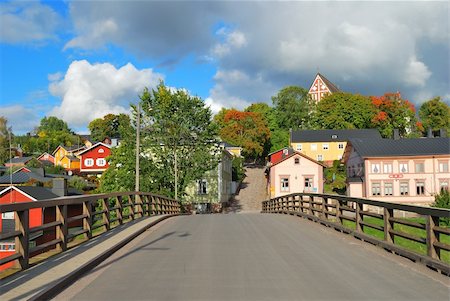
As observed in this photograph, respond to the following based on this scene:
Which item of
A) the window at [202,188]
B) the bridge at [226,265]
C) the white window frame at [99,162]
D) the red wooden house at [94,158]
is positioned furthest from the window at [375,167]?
the white window frame at [99,162]

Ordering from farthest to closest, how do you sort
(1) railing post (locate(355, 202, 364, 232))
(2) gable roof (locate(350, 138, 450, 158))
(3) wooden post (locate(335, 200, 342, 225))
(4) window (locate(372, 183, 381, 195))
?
(2) gable roof (locate(350, 138, 450, 158)) → (4) window (locate(372, 183, 381, 195)) → (3) wooden post (locate(335, 200, 342, 225)) → (1) railing post (locate(355, 202, 364, 232))

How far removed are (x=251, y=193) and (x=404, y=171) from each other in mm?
25539

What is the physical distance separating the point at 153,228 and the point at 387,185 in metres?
49.8

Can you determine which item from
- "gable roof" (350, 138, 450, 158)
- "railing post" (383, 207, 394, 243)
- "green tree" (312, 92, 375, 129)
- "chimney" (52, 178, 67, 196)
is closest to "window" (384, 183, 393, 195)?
"gable roof" (350, 138, 450, 158)

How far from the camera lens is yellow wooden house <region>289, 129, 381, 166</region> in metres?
90.0

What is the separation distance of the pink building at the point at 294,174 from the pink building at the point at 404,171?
18.5 ft

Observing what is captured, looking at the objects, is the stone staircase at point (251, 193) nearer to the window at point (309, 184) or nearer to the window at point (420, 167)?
the window at point (309, 184)

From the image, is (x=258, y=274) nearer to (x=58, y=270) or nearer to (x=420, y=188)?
(x=58, y=270)

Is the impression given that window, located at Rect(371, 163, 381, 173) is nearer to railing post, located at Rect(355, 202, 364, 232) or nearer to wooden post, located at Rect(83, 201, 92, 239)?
railing post, located at Rect(355, 202, 364, 232)

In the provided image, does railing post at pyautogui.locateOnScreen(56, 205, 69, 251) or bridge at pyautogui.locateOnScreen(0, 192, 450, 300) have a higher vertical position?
railing post at pyautogui.locateOnScreen(56, 205, 69, 251)

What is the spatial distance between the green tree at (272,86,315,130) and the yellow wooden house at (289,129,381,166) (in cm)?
1297

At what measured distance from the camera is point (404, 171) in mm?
59844

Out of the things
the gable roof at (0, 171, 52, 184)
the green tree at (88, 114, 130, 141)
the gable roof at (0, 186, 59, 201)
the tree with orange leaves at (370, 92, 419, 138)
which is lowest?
the gable roof at (0, 186, 59, 201)

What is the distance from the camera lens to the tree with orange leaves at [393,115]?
9454cm
